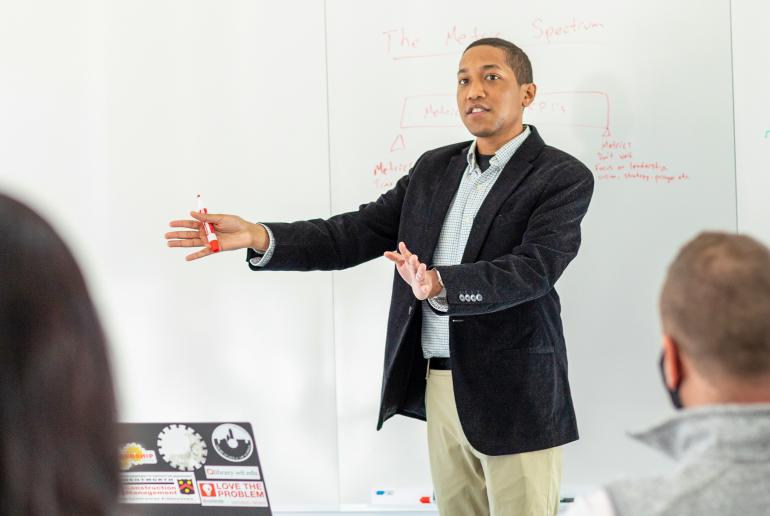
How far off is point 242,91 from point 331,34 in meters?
0.38

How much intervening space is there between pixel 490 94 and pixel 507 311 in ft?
2.02

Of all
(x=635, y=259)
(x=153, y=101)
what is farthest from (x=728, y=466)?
(x=153, y=101)

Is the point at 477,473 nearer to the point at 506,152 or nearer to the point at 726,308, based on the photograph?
the point at 506,152

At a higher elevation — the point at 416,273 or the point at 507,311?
the point at 416,273

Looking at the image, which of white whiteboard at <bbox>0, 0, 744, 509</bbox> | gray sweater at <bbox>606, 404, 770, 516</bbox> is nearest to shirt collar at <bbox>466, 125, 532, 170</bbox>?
white whiteboard at <bbox>0, 0, 744, 509</bbox>

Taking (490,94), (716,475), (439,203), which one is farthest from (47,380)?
(490,94)

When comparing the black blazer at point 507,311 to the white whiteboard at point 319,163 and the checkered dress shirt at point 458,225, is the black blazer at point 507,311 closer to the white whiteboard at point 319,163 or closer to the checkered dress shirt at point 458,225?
the checkered dress shirt at point 458,225

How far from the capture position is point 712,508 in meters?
0.96

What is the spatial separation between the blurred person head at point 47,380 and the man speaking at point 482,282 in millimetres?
1456

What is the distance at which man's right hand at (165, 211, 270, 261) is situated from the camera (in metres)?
2.41

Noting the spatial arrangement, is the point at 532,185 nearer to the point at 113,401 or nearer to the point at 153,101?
the point at 153,101

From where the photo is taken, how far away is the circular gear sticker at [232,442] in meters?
1.68

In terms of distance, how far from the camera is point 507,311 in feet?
7.50

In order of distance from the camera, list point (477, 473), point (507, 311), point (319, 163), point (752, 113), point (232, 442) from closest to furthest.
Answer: point (232, 442), point (507, 311), point (477, 473), point (752, 113), point (319, 163)
